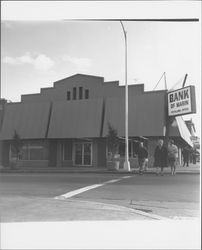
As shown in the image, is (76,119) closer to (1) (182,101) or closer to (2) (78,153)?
(2) (78,153)

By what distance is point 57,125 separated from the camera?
25156mm

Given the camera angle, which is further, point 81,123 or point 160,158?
point 81,123

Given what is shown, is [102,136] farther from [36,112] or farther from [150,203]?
[150,203]

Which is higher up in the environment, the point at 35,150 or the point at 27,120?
the point at 27,120

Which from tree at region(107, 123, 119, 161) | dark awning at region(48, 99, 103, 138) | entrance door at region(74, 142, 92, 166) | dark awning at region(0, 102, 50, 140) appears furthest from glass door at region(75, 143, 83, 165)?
tree at region(107, 123, 119, 161)

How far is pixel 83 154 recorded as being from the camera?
1002 inches

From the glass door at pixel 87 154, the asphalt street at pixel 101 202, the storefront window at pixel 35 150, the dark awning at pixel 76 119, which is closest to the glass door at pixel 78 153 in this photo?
the glass door at pixel 87 154

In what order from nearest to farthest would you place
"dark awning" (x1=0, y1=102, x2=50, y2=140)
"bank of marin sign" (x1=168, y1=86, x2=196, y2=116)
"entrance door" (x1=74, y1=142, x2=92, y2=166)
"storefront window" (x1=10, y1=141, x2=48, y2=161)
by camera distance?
"bank of marin sign" (x1=168, y1=86, x2=196, y2=116)
"dark awning" (x1=0, y1=102, x2=50, y2=140)
"entrance door" (x1=74, y1=142, x2=92, y2=166)
"storefront window" (x1=10, y1=141, x2=48, y2=161)

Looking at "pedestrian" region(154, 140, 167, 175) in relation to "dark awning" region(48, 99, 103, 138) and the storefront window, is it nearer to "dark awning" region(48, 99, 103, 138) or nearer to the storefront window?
"dark awning" region(48, 99, 103, 138)

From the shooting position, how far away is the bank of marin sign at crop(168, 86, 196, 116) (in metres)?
19.2

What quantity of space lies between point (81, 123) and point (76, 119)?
0.54 m

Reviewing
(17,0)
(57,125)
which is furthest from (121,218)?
(57,125)

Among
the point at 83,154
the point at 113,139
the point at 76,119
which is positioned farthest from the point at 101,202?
the point at 83,154

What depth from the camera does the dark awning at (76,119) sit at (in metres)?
24.2
